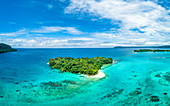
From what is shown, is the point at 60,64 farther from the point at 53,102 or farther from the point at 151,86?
the point at 151,86

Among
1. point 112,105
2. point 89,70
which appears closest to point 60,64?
point 89,70

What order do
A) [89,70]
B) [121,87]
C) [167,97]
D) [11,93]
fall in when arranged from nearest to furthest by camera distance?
1. [167,97]
2. [11,93]
3. [121,87]
4. [89,70]

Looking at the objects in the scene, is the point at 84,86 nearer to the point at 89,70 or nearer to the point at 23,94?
the point at 89,70

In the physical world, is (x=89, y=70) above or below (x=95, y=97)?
above

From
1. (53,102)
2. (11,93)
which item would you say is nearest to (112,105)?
(53,102)

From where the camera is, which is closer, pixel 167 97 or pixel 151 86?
pixel 167 97

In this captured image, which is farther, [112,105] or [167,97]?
[167,97]

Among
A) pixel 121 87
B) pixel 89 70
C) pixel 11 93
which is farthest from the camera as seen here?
pixel 89 70

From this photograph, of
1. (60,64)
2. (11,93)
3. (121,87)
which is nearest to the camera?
(11,93)

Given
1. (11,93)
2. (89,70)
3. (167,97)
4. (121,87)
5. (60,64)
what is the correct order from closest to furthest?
(167,97) < (11,93) < (121,87) < (89,70) < (60,64)
